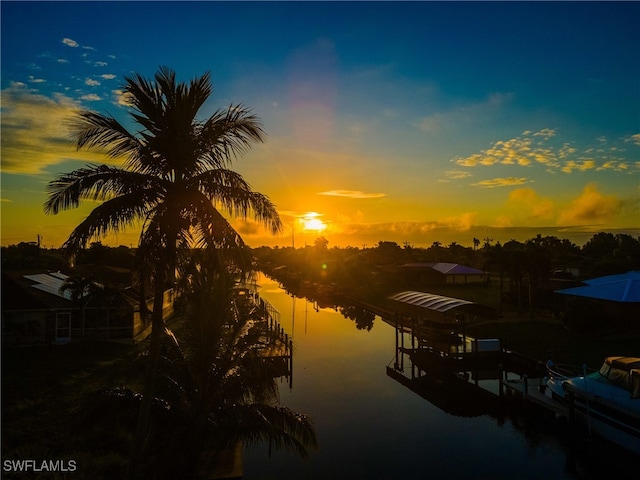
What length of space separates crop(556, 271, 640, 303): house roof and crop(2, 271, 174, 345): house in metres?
32.7

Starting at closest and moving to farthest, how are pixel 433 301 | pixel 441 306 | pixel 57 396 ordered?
1. pixel 57 396
2. pixel 441 306
3. pixel 433 301

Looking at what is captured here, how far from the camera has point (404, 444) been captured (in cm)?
1995

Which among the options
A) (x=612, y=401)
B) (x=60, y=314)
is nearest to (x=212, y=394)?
(x=612, y=401)

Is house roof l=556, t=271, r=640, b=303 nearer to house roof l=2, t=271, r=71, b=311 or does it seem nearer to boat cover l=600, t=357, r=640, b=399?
boat cover l=600, t=357, r=640, b=399

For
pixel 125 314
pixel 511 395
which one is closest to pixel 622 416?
pixel 511 395

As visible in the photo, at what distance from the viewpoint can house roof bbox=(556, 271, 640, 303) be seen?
29.8 metres

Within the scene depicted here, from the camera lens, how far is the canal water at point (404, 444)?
17.5 meters

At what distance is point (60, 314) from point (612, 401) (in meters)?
33.7

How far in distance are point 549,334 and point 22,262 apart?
64.4 meters

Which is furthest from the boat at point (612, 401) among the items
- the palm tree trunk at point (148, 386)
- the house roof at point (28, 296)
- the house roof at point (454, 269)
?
the house roof at point (454, 269)

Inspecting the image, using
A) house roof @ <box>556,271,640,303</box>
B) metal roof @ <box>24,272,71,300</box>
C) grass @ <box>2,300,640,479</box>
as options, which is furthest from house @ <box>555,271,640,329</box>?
metal roof @ <box>24,272,71,300</box>

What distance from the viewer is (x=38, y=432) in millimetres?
16766

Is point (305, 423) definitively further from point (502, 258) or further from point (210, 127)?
point (502, 258)

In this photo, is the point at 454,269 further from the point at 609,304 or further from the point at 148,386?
the point at 148,386
